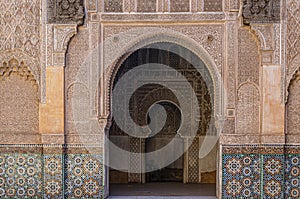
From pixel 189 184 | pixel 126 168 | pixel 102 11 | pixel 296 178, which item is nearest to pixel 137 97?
pixel 126 168

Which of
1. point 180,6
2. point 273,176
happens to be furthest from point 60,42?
point 273,176

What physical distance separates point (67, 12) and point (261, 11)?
3.04 m

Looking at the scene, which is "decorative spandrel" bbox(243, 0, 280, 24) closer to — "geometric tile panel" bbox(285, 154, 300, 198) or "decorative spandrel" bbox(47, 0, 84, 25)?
"geometric tile panel" bbox(285, 154, 300, 198)

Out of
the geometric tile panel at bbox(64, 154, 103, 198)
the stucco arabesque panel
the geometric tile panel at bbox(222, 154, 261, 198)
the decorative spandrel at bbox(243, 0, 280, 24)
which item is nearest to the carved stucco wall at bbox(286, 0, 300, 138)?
the decorative spandrel at bbox(243, 0, 280, 24)

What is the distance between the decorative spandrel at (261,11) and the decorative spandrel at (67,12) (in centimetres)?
257

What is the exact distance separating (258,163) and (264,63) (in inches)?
61.9

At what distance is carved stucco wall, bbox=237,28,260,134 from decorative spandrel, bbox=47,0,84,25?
A: 8.37ft

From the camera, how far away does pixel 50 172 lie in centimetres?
604

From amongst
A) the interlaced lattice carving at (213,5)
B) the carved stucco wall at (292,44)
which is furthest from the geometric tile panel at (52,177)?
the carved stucco wall at (292,44)

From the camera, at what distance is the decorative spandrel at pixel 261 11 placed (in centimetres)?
588

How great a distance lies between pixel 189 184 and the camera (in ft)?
26.7

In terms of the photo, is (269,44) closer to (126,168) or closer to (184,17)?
(184,17)

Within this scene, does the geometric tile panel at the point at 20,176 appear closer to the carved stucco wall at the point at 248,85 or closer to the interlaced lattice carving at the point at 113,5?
the interlaced lattice carving at the point at 113,5

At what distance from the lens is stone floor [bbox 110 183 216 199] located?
6.75m
